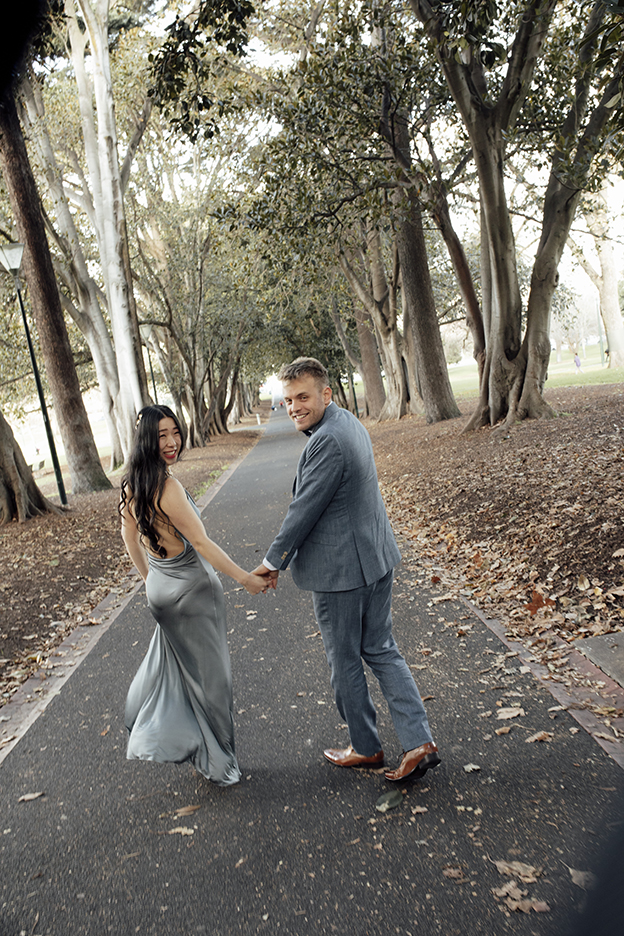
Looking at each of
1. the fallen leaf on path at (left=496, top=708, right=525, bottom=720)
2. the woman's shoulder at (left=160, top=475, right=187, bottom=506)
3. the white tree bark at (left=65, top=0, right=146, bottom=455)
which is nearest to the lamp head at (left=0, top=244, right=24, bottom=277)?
the white tree bark at (left=65, top=0, right=146, bottom=455)

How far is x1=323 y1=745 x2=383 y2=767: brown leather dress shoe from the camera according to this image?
372 cm

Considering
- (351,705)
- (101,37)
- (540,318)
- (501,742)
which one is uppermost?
(101,37)

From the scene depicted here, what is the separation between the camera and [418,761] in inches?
135

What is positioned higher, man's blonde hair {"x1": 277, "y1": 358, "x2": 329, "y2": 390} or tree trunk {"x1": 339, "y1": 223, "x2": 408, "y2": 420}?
tree trunk {"x1": 339, "y1": 223, "x2": 408, "y2": 420}

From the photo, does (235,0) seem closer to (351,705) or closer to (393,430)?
(351,705)

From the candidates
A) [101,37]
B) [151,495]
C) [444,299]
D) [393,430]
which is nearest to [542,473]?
[151,495]

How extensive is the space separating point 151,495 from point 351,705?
4.83 ft

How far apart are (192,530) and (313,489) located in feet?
2.42

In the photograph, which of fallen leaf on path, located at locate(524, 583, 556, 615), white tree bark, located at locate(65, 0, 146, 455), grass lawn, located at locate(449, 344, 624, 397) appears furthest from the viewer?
grass lawn, located at locate(449, 344, 624, 397)

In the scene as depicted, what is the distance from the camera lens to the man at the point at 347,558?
345 cm

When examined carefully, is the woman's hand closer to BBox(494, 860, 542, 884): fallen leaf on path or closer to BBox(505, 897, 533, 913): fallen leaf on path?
BBox(494, 860, 542, 884): fallen leaf on path

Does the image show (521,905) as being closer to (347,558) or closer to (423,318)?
(347,558)

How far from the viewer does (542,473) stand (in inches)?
353

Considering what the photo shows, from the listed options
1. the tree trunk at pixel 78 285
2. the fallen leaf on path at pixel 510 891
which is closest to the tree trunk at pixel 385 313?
the tree trunk at pixel 78 285
